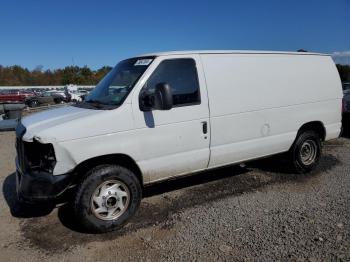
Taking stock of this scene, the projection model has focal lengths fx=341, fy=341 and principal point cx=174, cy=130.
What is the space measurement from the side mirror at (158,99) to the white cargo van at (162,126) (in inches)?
0.5

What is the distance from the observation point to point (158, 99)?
161 inches

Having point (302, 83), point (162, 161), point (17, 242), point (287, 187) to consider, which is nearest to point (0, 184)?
point (17, 242)

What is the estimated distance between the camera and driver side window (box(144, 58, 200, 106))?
4.41 m

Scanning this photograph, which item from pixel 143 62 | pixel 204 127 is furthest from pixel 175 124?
pixel 143 62

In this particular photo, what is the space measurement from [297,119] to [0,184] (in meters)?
5.32

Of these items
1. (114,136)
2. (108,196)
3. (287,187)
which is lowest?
(287,187)

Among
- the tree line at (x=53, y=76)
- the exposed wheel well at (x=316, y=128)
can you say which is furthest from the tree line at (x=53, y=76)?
the exposed wheel well at (x=316, y=128)

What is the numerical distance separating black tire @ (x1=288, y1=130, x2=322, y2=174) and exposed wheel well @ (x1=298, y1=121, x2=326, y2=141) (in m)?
0.06

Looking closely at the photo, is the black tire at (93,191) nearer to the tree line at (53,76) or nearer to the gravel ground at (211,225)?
the gravel ground at (211,225)

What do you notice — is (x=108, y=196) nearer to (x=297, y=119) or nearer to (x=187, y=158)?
(x=187, y=158)

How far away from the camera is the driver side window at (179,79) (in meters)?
4.41

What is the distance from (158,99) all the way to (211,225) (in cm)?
168

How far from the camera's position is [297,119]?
5645 mm

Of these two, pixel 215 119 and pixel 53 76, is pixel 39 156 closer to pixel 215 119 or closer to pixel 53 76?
pixel 215 119
